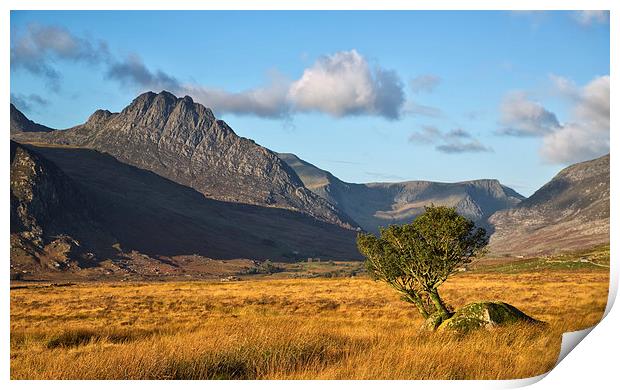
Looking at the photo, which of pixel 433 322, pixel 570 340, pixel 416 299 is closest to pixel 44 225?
pixel 416 299

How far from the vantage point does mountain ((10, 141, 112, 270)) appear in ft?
513

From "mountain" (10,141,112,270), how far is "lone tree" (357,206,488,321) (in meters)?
143

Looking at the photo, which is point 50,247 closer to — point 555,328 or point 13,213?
point 13,213

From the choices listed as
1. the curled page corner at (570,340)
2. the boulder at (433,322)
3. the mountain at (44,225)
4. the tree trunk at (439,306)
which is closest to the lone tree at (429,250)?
the tree trunk at (439,306)

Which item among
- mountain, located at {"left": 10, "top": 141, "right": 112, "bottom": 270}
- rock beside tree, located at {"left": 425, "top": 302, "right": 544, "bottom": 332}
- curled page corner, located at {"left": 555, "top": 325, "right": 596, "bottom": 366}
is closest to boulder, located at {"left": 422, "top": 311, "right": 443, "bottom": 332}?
rock beside tree, located at {"left": 425, "top": 302, "right": 544, "bottom": 332}

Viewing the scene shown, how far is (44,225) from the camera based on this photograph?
179000mm

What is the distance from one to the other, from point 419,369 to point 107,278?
152 m

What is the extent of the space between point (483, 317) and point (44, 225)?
185m

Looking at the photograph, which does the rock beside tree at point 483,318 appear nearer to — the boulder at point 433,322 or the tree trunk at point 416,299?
the boulder at point 433,322

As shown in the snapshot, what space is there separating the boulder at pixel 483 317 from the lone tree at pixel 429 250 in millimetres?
2733
